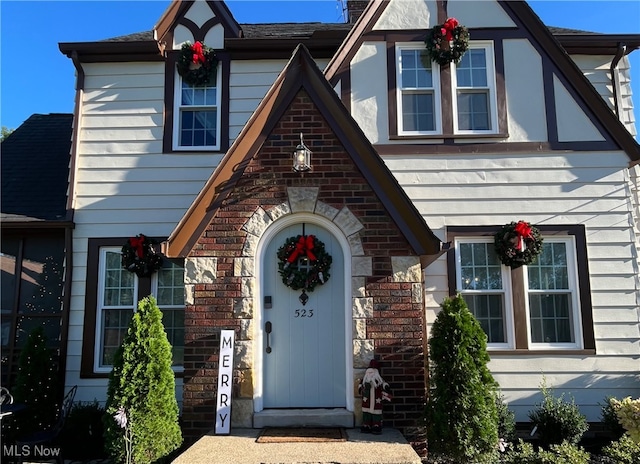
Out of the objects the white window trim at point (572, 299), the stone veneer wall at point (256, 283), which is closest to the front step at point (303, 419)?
the stone veneer wall at point (256, 283)

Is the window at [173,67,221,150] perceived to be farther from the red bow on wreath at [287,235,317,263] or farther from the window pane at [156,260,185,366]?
the red bow on wreath at [287,235,317,263]

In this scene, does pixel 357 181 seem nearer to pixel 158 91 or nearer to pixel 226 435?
pixel 226 435

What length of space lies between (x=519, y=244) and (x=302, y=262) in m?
3.19

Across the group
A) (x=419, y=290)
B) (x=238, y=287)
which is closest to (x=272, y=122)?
(x=238, y=287)

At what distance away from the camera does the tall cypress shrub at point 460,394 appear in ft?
17.8

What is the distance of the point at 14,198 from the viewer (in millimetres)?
8289

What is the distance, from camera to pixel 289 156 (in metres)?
6.43

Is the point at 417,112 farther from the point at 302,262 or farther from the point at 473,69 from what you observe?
the point at 302,262

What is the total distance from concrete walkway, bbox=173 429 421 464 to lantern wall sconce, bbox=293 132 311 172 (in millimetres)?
3160

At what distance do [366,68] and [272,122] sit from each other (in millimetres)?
2197

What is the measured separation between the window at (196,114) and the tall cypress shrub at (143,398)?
11.0 ft

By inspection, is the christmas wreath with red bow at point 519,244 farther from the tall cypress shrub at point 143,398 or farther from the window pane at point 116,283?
the window pane at point 116,283

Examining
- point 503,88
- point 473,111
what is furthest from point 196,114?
point 503,88

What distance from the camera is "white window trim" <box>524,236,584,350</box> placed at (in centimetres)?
728
